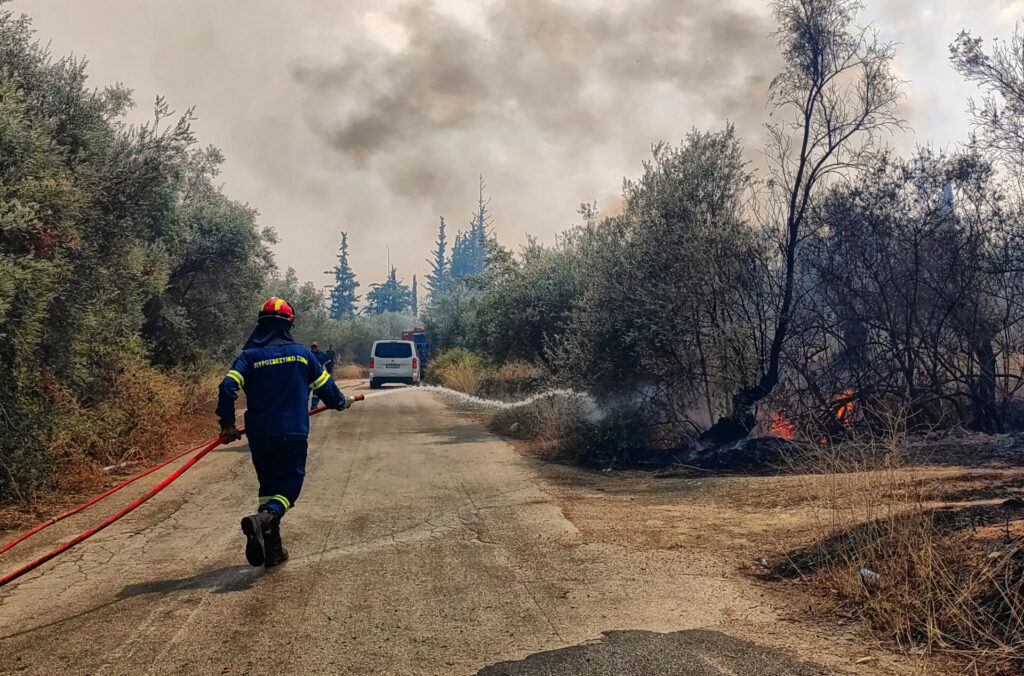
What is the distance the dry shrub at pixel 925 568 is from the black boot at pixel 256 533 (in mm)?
3993

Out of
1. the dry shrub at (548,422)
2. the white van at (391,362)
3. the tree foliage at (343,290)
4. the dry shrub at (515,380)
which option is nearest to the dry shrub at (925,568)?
the dry shrub at (548,422)

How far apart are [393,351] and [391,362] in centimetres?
52

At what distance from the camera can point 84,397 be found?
Answer: 1097 centimetres

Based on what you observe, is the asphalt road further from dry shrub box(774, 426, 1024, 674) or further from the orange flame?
the orange flame

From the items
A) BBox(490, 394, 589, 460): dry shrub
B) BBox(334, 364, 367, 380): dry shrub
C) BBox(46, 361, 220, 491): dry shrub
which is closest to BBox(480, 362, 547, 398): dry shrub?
BBox(490, 394, 589, 460): dry shrub

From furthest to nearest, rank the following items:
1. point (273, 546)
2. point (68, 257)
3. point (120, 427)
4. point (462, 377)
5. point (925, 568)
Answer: point (462, 377), point (120, 427), point (68, 257), point (273, 546), point (925, 568)

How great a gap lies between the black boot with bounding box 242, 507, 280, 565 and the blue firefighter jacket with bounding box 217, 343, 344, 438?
693 mm

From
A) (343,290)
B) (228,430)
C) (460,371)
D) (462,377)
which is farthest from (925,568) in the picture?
(343,290)

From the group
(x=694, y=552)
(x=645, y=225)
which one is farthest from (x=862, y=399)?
(x=694, y=552)

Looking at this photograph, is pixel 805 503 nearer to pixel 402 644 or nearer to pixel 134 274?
pixel 402 644

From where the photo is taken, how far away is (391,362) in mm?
32031

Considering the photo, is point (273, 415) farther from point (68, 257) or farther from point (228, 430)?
point (68, 257)

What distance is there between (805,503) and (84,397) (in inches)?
416

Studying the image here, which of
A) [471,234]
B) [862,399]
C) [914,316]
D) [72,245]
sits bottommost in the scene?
[862,399]
